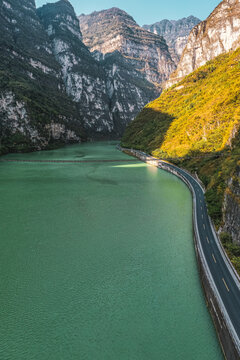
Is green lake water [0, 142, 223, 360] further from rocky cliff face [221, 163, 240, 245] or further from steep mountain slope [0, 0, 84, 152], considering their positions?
steep mountain slope [0, 0, 84, 152]

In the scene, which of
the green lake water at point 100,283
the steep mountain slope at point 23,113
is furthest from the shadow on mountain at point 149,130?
the green lake water at point 100,283

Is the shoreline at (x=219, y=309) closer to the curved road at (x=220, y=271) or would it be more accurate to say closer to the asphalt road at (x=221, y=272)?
the curved road at (x=220, y=271)

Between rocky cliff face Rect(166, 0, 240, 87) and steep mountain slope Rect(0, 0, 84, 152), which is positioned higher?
rocky cliff face Rect(166, 0, 240, 87)

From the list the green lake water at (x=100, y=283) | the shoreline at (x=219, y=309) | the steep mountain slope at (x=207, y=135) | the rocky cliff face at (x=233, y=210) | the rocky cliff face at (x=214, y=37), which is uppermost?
the rocky cliff face at (x=214, y=37)

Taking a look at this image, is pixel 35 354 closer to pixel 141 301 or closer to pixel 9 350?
pixel 9 350

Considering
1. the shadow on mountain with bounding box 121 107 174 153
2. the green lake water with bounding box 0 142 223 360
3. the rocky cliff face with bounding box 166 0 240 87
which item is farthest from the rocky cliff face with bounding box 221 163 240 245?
the rocky cliff face with bounding box 166 0 240 87
